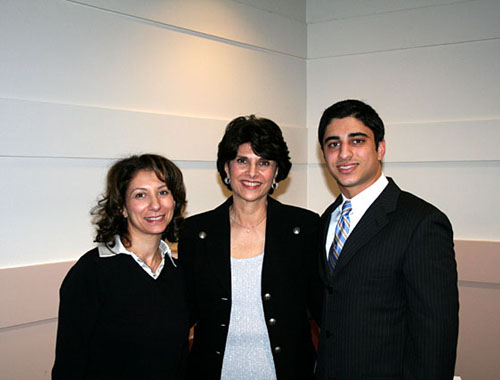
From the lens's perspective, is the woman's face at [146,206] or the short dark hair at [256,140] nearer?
the woman's face at [146,206]

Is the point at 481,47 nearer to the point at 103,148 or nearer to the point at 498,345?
the point at 498,345

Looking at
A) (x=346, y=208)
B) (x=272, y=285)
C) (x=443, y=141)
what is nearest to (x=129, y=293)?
(x=272, y=285)

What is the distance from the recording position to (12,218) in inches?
101

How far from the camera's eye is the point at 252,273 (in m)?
2.16

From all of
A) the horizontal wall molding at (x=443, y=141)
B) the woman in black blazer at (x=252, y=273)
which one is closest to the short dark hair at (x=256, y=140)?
the woman in black blazer at (x=252, y=273)

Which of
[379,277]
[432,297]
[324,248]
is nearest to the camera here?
[432,297]

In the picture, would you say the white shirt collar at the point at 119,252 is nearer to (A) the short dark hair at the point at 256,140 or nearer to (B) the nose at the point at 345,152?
(A) the short dark hair at the point at 256,140

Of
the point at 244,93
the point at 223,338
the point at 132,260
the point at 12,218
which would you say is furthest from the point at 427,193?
the point at 12,218

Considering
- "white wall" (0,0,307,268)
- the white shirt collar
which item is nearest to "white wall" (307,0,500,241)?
"white wall" (0,0,307,268)

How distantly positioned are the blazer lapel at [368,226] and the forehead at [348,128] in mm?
326

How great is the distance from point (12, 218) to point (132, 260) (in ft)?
3.44

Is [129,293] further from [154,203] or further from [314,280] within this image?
[314,280]

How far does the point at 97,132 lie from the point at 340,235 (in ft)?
5.65

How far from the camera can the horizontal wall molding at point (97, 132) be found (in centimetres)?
255
